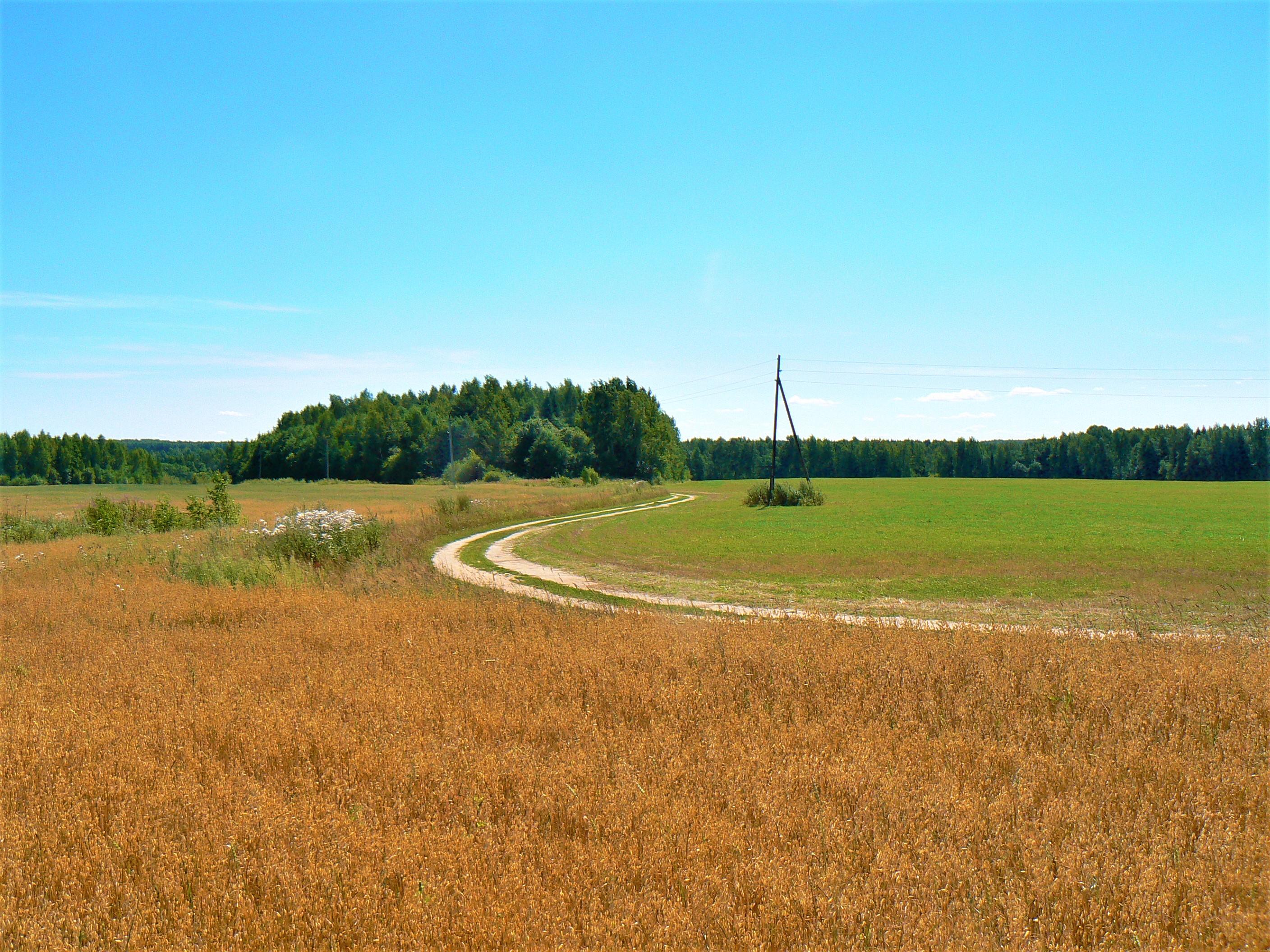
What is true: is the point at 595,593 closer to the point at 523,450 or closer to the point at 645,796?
the point at 645,796

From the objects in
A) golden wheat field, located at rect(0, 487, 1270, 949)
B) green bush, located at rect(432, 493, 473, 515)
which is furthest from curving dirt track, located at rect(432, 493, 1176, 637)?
green bush, located at rect(432, 493, 473, 515)

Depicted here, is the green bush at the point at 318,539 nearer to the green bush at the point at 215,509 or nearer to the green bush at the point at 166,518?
the green bush at the point at 215,509

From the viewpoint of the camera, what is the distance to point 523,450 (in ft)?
359

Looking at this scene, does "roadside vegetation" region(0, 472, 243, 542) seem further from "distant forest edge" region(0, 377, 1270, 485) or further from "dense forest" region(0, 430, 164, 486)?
"dense forest" region(0, 430, 164, 486)

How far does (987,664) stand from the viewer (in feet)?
25.4

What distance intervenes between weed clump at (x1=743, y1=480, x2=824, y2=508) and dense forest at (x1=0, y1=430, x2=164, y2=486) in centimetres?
8612

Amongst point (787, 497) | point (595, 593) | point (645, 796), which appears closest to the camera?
point (645, 796)

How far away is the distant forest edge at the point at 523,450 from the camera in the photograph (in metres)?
108

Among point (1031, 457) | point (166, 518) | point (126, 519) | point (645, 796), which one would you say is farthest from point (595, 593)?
point (1031, 457)

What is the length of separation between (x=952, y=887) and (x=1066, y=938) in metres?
0.60

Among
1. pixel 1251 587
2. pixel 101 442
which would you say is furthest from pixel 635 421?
pixel 1251 587

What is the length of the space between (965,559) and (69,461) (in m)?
125

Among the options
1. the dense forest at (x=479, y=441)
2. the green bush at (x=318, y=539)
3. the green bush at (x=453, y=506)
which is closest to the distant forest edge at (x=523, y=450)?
the dense forest at (x=479, y=441)

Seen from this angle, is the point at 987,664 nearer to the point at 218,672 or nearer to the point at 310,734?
the point at 310,734
